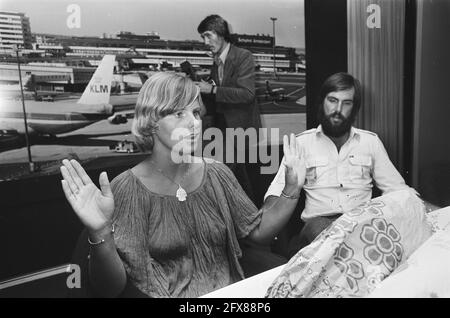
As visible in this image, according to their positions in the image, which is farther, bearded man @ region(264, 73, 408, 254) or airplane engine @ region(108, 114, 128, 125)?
bearded man @ region(264, 73, 408, 254)

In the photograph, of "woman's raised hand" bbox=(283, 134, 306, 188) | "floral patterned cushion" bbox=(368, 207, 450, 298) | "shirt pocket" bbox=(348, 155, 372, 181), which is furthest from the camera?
"shirt pocket" bbox=(348, 155, 372, 181)

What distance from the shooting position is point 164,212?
1974mm

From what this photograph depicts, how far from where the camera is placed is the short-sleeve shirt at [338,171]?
7.57 ft

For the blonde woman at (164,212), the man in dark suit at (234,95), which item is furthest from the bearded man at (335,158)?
the blonde woman at (164,212)

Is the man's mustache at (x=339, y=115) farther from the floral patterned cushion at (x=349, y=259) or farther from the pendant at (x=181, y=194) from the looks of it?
the pendant at (x=181, y=194)

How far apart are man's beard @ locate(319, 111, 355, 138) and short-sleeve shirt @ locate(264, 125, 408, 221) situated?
0.08ft

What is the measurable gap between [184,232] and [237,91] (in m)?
0.63

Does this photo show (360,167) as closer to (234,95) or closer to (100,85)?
(234,95)

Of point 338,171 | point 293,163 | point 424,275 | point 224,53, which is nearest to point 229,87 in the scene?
point 224,53

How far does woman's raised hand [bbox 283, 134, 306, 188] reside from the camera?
2244 millimetres

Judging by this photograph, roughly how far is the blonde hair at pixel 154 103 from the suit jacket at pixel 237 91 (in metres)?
0.18

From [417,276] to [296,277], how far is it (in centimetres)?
42

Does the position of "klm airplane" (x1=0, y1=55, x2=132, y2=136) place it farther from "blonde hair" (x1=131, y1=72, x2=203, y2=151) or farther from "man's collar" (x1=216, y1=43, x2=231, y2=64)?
"man's collar" (x1=216, y1=43, x2=231, y2=64)

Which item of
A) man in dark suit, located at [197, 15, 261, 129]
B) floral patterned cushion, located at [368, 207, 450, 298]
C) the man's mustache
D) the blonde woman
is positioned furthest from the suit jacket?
floral patterned cushion, located at [368, 207, 450, 298]
